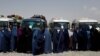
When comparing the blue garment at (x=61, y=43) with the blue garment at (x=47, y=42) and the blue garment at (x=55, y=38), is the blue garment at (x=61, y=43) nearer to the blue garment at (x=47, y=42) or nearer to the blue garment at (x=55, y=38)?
the blue garment at (x=55, y=38)

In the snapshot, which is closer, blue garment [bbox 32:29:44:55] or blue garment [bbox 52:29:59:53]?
blue garment [bbox 32:29:44:55]

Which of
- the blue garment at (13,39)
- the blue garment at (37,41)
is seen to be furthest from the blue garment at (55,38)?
the blue garment at (13,39)

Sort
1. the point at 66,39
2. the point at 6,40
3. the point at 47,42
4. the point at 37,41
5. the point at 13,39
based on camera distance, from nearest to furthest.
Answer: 1. the point at 37,41
2. the point at 47,42
3. the point at 13,39
4. the point at 6,40
5. the point at 66,39

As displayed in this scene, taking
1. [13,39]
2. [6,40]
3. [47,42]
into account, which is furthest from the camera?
[6,40]

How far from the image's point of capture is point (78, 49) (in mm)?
17609

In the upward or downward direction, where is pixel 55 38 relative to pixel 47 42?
upward

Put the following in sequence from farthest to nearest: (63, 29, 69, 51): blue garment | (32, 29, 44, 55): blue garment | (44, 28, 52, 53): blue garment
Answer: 1. (63, 29, 69, 51): blue garment
2. (44, 28, 52, 53): blue garment
3. (32, 29, 44, 55): blue garment

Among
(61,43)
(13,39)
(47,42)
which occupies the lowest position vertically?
(61,43)

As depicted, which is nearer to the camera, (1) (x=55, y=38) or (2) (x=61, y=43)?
(1) (x=55, y=38)

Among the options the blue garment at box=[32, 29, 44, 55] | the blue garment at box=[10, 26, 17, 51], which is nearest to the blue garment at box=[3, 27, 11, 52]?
the blue garment at box=[10, 26, 17, 51]

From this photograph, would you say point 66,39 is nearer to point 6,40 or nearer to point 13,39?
point 13,39

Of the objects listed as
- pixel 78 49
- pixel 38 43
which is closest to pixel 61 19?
pixel 78 49

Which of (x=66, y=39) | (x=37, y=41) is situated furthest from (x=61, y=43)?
(x=37, y=41)

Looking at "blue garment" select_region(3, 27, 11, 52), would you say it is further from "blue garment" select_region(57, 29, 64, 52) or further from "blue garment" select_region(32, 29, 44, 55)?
"blue garment" select_region(57, 29, 64, 52)
